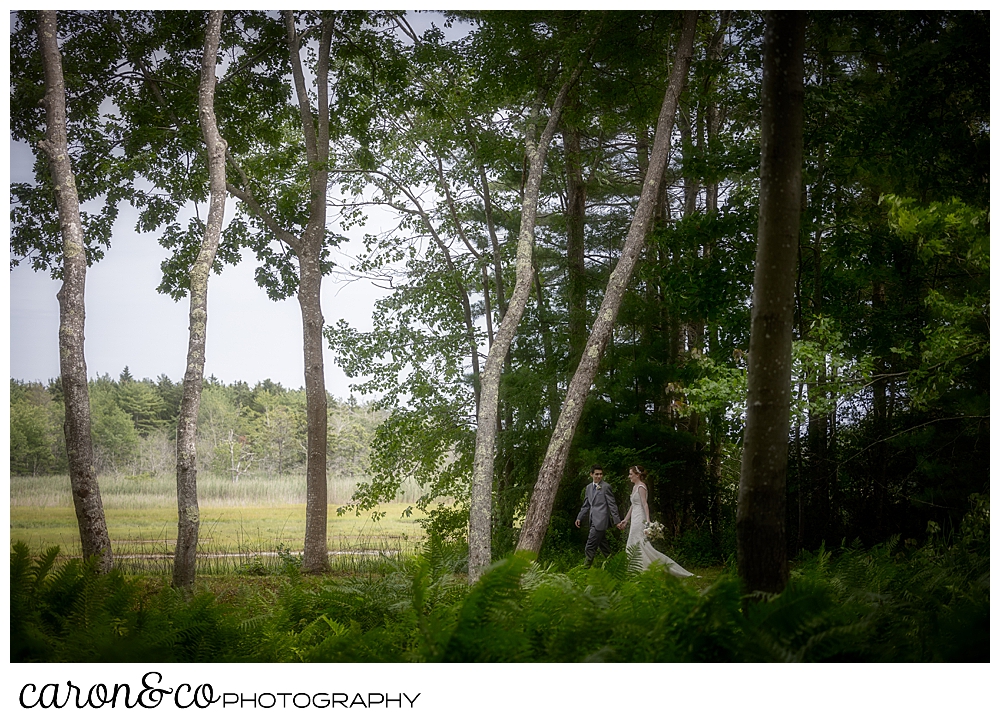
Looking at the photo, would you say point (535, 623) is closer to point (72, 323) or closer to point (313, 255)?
point (72, 323)

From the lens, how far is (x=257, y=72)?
6.96 metres

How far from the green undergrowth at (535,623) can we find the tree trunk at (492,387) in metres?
1.63

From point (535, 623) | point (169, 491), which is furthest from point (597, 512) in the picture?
point (169, 491)

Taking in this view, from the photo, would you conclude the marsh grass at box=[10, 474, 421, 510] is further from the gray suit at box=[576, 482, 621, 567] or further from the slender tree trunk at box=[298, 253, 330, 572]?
the gray suit at box=[576, 482, 621, 567]

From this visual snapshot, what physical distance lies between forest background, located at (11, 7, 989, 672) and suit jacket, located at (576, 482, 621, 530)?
0.90 m

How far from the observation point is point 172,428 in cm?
818

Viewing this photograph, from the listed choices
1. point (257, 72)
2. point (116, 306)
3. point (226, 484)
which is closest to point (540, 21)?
point (257, 72)

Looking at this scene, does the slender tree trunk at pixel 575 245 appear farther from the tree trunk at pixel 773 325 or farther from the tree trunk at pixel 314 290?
the tree trunk at pixel 773 325

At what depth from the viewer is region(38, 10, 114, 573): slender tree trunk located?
173 inches

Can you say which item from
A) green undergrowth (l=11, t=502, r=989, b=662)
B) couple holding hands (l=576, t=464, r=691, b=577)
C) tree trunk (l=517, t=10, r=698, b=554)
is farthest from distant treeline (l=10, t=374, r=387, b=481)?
couple holding hands (l=576, t=464, r=691, b=577)

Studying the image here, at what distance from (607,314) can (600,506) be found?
72.4 inches

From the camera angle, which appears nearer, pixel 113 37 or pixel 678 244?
pixel 113 37

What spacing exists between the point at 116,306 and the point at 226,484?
4341mm

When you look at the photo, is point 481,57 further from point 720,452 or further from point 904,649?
point 904,649
